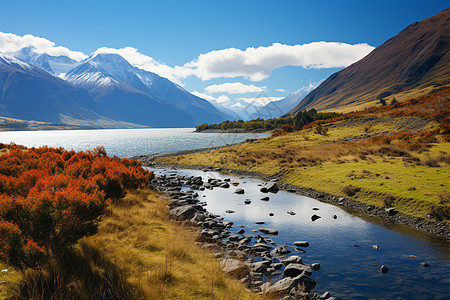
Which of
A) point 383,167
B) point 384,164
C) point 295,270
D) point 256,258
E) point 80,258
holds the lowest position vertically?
point 256,258

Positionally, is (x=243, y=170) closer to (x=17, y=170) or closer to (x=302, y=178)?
(x=302, y=178)

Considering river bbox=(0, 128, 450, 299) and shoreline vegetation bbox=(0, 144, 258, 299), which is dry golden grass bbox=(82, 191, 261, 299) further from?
river bbox=(0, 128, 450, 299)

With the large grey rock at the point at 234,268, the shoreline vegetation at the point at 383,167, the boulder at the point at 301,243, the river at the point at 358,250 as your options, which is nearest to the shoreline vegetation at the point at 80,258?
the large grey rock at the point at 234,268

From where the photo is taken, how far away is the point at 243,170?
157 feet

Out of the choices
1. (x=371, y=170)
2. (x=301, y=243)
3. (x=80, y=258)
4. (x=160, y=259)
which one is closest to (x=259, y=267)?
(x=301, y=243)

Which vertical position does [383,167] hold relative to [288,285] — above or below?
above

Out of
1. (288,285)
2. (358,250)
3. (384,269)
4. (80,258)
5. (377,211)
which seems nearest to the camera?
(80,258)

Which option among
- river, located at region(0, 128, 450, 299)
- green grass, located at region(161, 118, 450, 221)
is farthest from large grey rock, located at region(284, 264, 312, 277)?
green grass, located at region(161, 118, 450, 221)

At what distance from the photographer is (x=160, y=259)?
10.3 meters

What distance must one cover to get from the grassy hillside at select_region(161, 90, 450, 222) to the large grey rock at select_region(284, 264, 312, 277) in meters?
12.9

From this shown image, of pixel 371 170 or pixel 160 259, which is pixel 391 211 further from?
pixel 160 259

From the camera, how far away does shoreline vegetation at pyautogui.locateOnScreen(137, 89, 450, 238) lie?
1964 cm

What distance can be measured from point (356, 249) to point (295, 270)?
537cm

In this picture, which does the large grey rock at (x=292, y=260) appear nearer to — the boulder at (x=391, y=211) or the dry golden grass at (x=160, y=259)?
the dry golden grass at (x=160, y=259)
